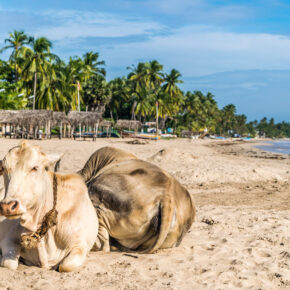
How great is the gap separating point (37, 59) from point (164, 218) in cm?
4343

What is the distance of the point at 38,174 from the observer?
3340 millimetres

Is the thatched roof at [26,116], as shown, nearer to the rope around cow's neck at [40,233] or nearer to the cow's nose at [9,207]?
the rope around cow's neck at [40,233]

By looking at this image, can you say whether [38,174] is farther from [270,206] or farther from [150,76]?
[150,76]

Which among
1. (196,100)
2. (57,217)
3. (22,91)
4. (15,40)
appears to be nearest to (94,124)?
(22,91)

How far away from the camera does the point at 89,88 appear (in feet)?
205

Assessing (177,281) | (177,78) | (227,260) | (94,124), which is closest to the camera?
(177,281)

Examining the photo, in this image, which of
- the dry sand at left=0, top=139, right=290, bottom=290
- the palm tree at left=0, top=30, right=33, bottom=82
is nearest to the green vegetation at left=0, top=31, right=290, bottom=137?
the palm tree at left=0, top=30, right=33, bottom=82

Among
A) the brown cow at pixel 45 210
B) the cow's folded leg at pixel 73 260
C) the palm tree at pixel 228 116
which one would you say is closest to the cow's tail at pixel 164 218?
the brown cow at pixel 45 210

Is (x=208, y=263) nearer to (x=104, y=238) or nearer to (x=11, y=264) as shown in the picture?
(x=104, y=238)

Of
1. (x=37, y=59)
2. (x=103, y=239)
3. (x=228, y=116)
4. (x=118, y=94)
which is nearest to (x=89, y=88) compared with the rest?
(x=118, y=94)

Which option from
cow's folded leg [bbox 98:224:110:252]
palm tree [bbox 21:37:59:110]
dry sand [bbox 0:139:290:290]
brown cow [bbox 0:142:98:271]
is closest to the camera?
brown cow [bbox 0:142:98:271]

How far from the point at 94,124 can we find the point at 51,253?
1463 inches

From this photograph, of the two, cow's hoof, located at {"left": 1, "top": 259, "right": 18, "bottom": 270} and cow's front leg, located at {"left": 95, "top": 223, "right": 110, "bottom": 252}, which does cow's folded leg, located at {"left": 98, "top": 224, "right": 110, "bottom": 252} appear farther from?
cow's hoof, located at {"left": 1, "top": 259, "right": 18, "bottom": 270}

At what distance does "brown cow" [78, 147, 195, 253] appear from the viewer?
417 cm
